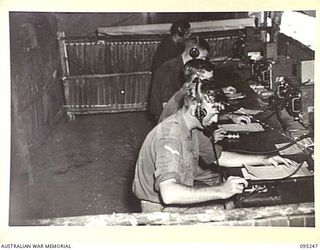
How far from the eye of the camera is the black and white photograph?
870 millimetres

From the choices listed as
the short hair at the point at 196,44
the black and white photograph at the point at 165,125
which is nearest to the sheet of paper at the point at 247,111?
the black and white photograph at the point at 165,125

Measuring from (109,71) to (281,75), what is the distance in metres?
1.07

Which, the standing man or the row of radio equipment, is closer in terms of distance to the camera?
the row of radio equipment

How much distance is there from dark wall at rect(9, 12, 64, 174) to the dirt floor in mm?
63

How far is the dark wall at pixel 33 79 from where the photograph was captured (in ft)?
3.13

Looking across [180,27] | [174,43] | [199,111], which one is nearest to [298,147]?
[199,111]

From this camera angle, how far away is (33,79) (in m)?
1.57

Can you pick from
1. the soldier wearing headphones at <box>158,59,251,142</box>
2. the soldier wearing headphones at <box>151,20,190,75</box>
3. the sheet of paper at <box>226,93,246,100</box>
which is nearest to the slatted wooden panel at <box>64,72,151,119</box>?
the soldier wearing headphones at <box>151,20,190,75</box>

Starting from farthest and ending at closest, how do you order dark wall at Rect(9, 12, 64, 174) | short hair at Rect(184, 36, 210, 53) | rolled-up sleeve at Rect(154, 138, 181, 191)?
short hair at Rect(184, 36, 210, 53), dark wall at Rect(9, 12, 64, 174), rolled-up sleeve at Rect(154, 138, 181, 191)

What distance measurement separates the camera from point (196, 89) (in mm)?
934

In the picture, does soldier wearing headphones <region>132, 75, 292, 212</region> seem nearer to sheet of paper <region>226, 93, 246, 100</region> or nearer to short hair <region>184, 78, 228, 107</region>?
short hair <region>184, 78, 228, 107</region>

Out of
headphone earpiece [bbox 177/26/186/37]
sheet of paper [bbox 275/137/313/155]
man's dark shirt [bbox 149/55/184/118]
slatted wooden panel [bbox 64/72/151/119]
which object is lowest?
slatted wooden panel [bbox 64/72/151/119]

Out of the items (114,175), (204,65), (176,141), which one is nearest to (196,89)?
(176,141)

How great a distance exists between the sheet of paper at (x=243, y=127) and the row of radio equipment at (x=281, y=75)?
97 millimetres
